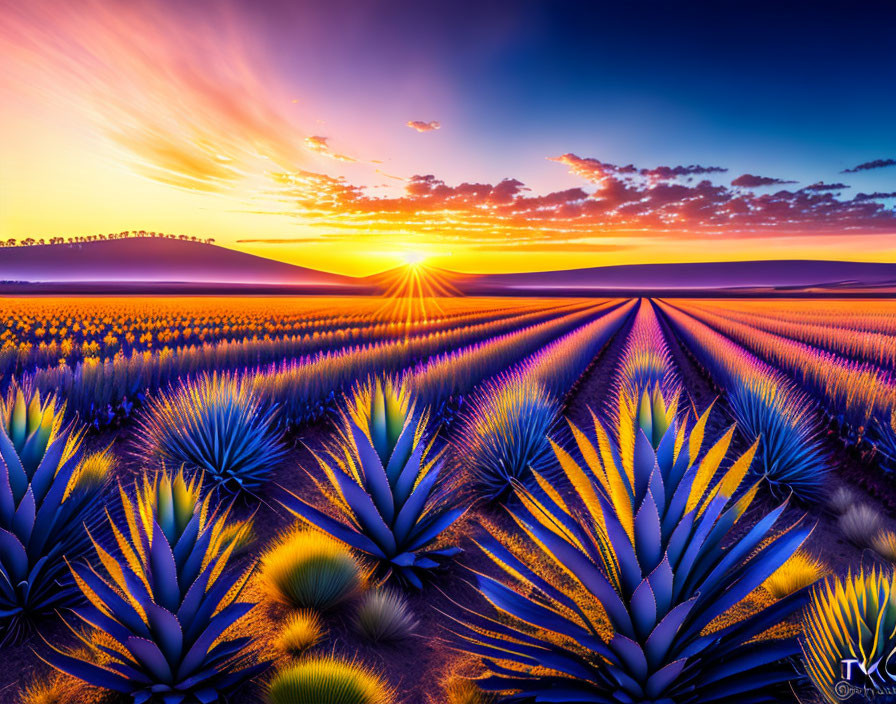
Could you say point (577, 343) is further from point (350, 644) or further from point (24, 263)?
point (24, 263)

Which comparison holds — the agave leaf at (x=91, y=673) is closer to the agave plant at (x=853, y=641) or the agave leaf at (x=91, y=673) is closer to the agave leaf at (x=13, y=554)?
the agave leaf at (x=13, y=554)

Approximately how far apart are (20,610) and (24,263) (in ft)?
489

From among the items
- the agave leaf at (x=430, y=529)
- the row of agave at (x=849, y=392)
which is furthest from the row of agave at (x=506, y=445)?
the row of agave at (x=849, y=392)

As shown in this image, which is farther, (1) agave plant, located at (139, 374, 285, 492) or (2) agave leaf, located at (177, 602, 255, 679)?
(1) agave plant, located at (139, 374, 285, 492)

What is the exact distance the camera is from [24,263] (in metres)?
112

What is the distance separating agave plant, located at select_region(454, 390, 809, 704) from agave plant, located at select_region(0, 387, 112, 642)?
219cm

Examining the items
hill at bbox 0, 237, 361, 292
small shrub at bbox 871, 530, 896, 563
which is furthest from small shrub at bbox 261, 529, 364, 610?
hill at bbox 0, 237, 361, 292

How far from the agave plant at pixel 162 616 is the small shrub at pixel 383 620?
525mm

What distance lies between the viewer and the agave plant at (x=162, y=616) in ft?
5.86

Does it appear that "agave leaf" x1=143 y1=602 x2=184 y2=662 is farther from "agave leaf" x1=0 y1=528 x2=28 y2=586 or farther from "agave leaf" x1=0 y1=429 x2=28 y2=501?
"agave leaf" x1=0 y1=429 x2=28 y2=501

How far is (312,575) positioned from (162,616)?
924 millimetres

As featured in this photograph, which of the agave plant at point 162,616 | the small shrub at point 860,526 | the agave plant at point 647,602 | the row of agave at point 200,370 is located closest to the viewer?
the agave plant at point 647,602

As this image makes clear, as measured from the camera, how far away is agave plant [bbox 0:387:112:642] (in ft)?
7.76

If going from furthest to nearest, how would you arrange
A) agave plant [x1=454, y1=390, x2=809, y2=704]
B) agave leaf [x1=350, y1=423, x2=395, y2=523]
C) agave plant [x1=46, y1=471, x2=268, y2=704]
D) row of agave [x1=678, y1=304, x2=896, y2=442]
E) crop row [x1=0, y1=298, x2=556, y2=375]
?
crop row [x1=0, y1=298, x2=556, y2=375] → row of agave [x1=678, y1=304, x2=896, y2=442] → agave leaf [x1=350, y1=423, x2=395, y2=523] → agave plant [x1=46, y1=471, x2=268, y2=704] → agave plant [x1=454, y1=390, x2=809, y2=704]
